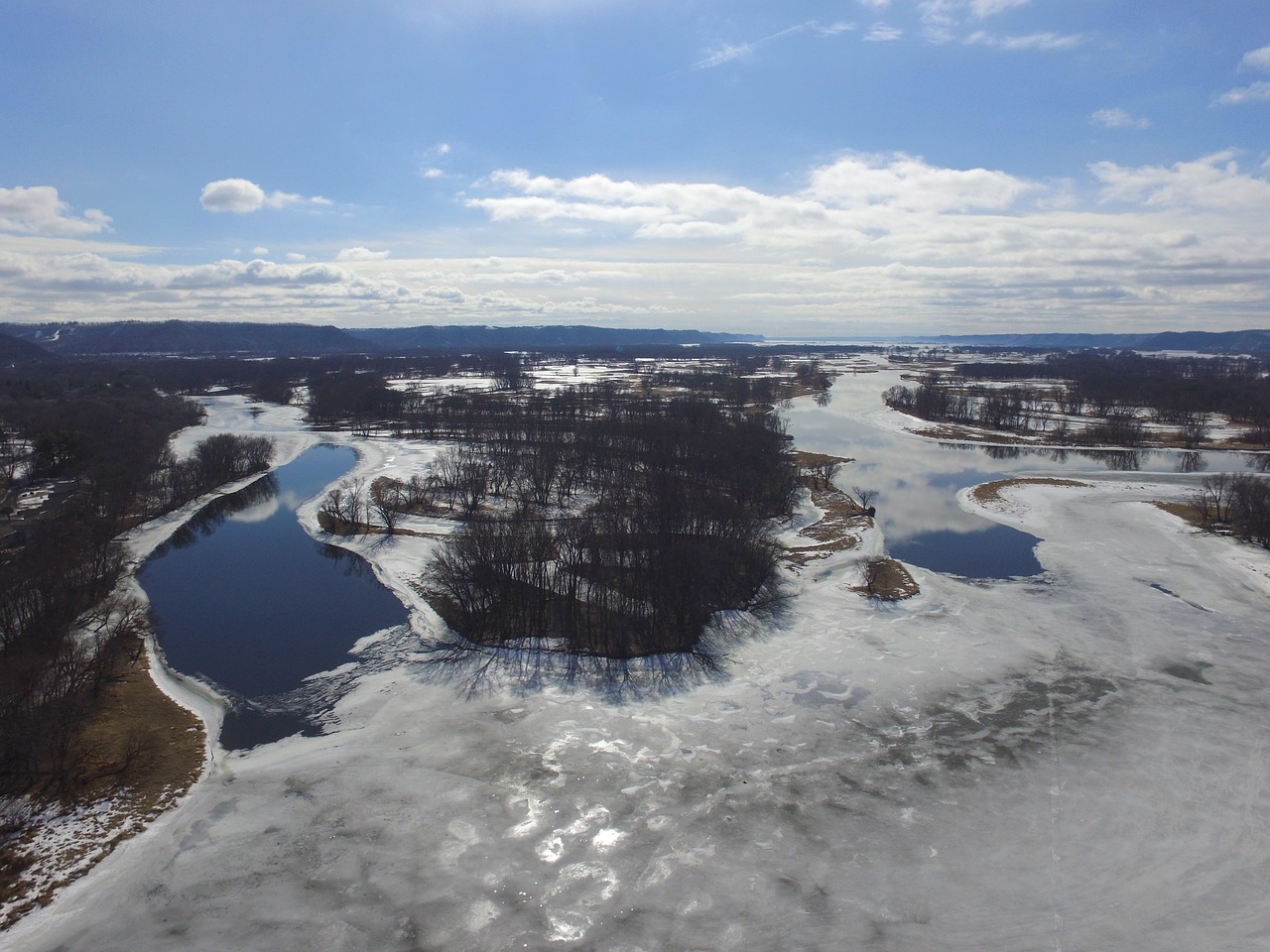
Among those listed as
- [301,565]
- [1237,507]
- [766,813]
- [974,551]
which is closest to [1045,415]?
[1237,507]

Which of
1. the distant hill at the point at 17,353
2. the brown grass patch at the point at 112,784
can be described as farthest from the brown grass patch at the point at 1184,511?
the distant hill at the point at 17,353

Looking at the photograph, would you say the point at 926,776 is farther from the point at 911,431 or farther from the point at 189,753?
the point at 911,431

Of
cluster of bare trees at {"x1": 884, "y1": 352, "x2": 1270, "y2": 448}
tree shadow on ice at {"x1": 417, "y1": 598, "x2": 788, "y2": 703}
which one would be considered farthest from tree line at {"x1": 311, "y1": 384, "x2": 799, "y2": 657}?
cluster of bare trees at {"x1": 884, "y1": 352, "x2": 1270, "y2": 448}

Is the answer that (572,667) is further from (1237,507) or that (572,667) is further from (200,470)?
(200,470)

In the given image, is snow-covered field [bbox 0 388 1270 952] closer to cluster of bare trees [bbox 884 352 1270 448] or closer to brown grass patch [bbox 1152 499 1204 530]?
brown grass patch [bbox 1152 499 1204 530]

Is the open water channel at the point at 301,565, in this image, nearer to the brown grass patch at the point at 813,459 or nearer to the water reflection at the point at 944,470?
the water reflection at the point at 944,470

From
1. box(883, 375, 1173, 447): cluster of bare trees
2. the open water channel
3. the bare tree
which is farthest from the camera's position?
box(883, 375, 1173, 447): cluster of bare trees
